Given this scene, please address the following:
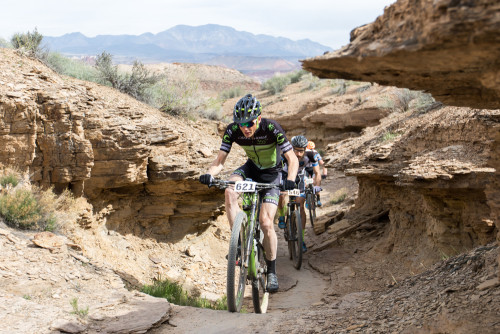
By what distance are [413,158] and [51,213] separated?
6421 millimetres

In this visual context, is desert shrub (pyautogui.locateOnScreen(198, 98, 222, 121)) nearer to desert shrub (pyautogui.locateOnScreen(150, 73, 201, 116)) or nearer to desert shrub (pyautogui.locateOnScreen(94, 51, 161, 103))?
desert shrub (pyautogui.locateOnScreen(150, 73, 201, 116))

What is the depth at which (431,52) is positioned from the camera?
8.44ft

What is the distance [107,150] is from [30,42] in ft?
12.8

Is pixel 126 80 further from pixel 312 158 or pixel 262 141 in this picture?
pixel 262 141

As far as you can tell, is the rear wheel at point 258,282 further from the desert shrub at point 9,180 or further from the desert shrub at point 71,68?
the desert shrub at point 71,68

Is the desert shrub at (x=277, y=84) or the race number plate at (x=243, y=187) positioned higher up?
the desert shrub at (x=277, y=84)

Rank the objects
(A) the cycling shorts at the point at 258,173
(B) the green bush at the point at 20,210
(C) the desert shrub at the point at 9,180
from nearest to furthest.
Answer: (A) the cycling shorts at the point at 258,173 → (B) the green bush at the point at 20,210 → (C) the desert shrub at the point at 9,180

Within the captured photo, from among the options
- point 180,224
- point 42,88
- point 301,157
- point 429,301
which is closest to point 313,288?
point 301,157

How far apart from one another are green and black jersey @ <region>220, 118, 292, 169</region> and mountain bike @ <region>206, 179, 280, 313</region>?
0.63m

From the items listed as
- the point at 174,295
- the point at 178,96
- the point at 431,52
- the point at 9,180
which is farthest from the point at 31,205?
the point at 431,52

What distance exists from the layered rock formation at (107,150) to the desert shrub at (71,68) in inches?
38.9

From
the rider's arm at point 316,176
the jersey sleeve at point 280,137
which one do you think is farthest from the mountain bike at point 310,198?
the jersey sleeve at point 280,137

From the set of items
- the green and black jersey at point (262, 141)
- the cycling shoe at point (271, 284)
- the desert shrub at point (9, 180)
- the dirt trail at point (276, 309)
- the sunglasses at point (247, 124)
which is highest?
the sunglasses at point (247, 124)

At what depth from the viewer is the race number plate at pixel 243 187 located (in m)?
5.55
